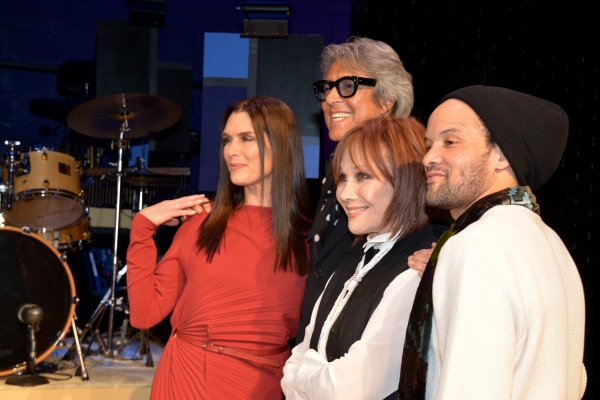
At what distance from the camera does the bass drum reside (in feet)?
14.9

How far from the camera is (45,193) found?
511 cm

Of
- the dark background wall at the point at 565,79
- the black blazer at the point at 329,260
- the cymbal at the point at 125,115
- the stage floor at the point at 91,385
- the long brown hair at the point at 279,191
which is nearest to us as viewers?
the black blazer at the point at 329,260

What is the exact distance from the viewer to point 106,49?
5.86 m

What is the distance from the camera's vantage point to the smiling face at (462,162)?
1.62m

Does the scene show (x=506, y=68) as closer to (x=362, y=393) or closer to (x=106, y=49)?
(x=362, y=393)

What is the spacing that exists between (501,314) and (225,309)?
132 centimetres

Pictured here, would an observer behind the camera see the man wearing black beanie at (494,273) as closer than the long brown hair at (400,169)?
Yes

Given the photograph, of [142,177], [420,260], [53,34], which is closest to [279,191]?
[420,260]

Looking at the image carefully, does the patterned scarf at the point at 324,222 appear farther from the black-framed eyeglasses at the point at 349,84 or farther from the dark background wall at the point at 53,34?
the dark background wall at the point at 53,34

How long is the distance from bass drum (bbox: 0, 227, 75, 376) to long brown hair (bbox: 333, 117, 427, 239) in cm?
331

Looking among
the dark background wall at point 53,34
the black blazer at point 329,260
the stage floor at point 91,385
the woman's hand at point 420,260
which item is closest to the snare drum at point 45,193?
the stage floor at point 91,385

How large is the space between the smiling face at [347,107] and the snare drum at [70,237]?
123 inches

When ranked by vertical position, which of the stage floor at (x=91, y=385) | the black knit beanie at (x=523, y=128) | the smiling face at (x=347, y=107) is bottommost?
the stage floor at (x=91, y=385)

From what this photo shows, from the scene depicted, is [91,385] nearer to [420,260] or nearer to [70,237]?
[70,237]
